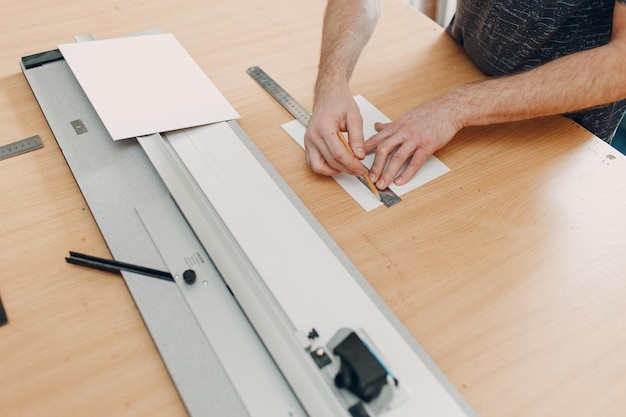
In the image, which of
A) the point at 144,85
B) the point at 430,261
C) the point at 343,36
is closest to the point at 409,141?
the point at 430,261

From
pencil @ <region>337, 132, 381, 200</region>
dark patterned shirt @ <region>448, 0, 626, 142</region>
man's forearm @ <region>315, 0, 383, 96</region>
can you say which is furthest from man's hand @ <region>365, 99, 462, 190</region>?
dark patterned shirt @ <region>448, 0, 626, 142</region>

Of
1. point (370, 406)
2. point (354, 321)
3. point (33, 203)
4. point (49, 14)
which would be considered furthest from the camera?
point (49, 14)

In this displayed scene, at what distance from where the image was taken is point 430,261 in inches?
36.7

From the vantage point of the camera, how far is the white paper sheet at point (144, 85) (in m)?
1.15

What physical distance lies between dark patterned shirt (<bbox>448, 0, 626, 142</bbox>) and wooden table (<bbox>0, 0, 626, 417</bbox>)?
0.27ft

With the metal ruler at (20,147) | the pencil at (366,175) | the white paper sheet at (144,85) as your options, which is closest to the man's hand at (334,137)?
the pencil at (366,175)

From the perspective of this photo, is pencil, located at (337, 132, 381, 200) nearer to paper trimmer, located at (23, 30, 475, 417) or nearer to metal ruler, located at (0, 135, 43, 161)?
paper trimmer, located at (23, 30, 475, 417)

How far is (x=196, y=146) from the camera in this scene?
1.11 m

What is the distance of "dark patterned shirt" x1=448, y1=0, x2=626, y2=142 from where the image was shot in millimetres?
1217

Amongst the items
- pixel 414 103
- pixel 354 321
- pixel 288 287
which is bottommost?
pixel 354 321

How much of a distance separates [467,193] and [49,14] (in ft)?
4.31

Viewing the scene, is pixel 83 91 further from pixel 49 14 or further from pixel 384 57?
pixel 384 57

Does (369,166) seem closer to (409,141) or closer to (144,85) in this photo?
(409,141)

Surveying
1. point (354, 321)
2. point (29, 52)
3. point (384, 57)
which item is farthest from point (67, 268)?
point (384, 57)
